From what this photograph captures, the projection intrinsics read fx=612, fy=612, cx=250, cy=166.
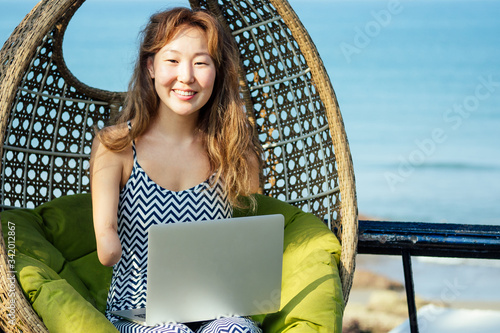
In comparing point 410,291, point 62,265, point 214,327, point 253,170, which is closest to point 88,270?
point 62,265

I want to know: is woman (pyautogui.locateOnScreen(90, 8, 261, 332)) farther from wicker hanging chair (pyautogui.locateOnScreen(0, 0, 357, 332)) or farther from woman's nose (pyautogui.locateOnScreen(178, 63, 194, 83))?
wicker hanging chair (pyautogui.locateOnScreen(0, 0, 357, 332))

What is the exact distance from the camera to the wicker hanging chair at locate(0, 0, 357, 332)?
79.3 inches

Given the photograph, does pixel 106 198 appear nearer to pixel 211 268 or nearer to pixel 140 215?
pixel 140 215

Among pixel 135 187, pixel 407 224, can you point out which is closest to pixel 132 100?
pixel 135 187

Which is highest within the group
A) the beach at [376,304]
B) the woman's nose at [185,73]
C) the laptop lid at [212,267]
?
the beach at [376,304]

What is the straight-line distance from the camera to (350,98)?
6102 millimetres

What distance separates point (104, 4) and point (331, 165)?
322cm

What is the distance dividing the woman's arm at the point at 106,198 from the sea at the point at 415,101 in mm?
3554

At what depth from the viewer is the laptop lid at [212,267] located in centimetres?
123

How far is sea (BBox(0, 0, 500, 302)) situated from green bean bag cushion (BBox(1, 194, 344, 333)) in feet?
10.5

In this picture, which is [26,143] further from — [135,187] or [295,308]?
[295,308]

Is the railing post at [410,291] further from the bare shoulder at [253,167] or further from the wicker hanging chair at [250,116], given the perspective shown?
the bare shoulder at [253,167]

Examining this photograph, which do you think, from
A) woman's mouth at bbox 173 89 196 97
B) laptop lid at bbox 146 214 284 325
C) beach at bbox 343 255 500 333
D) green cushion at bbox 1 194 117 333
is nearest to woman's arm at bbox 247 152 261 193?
woman's mouth at bbox 173 89 196 97

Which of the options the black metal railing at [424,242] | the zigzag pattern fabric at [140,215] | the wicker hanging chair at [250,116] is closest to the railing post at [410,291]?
the black metal railing at [424,242]
